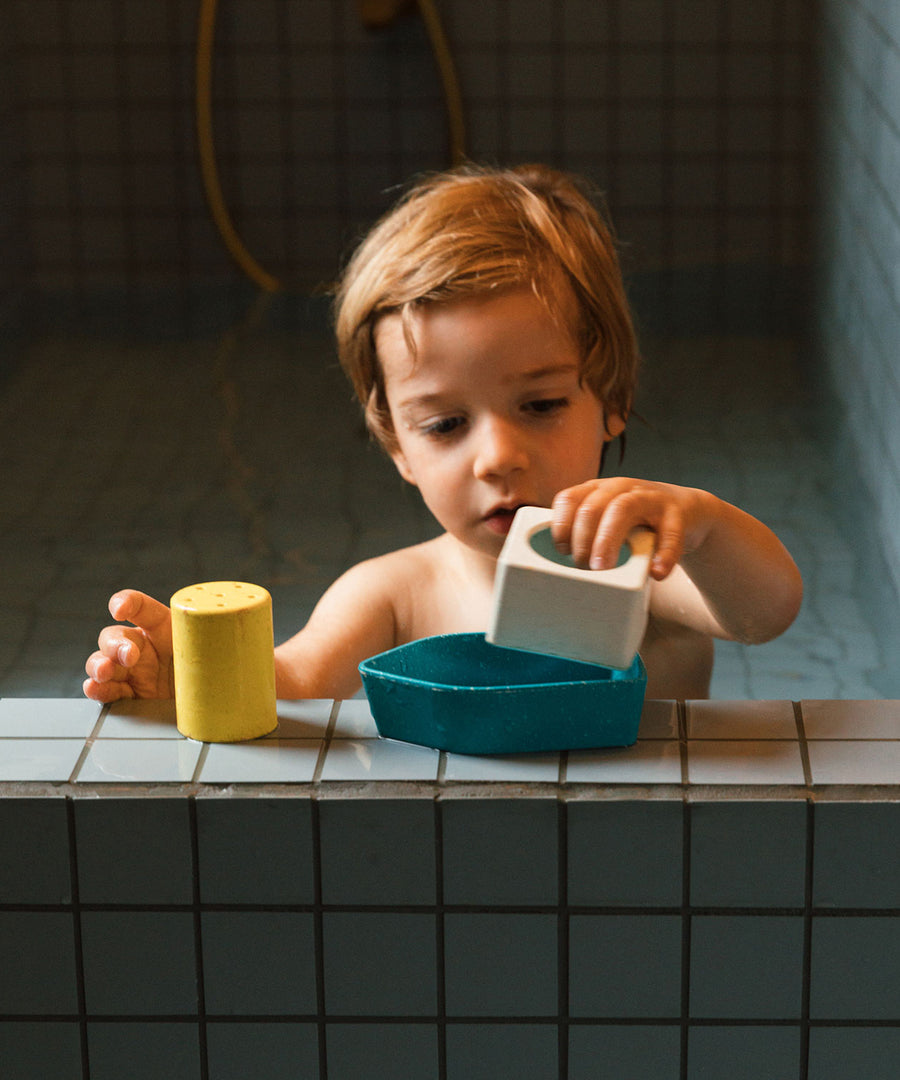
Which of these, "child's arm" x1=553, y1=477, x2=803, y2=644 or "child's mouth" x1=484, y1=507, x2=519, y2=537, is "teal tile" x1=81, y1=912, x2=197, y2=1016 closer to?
"child's arm" x1=553, y1=477, x2=803, y2=644

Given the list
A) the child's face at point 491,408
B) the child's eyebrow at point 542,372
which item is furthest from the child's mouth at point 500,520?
the child's eyebrow at point 542,372

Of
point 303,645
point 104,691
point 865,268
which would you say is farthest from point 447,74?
point 104,691

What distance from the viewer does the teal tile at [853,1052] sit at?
2.82ft

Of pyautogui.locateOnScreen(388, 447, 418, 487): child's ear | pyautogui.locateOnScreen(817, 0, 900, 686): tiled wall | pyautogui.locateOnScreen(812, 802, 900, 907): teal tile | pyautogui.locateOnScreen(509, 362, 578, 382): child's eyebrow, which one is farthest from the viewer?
pyautogui.locateOnScreen(817, 0, 900, 686): tiled wall

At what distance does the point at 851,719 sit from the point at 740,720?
2.6 inches

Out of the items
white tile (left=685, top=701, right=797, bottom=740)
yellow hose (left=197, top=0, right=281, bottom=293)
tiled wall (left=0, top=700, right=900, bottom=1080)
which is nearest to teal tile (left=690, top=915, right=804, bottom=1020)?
tiled wall (left=0, top=700, right=900, bottom=1080)

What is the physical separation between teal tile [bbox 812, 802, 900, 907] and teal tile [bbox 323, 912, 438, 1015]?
0.72 ft

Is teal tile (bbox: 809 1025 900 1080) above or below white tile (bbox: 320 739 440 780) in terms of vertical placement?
below

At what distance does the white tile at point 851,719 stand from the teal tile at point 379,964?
0.83 ft

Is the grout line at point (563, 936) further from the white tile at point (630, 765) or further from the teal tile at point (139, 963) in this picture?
the teal tile at point (139, 963)

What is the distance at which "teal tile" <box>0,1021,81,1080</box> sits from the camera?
2.94ft

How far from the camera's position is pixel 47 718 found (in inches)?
36.6

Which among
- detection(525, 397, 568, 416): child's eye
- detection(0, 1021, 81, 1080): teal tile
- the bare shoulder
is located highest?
detection(525, 397, 568, 416): child's eye

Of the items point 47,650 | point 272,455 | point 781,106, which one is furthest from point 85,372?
point 781,106
